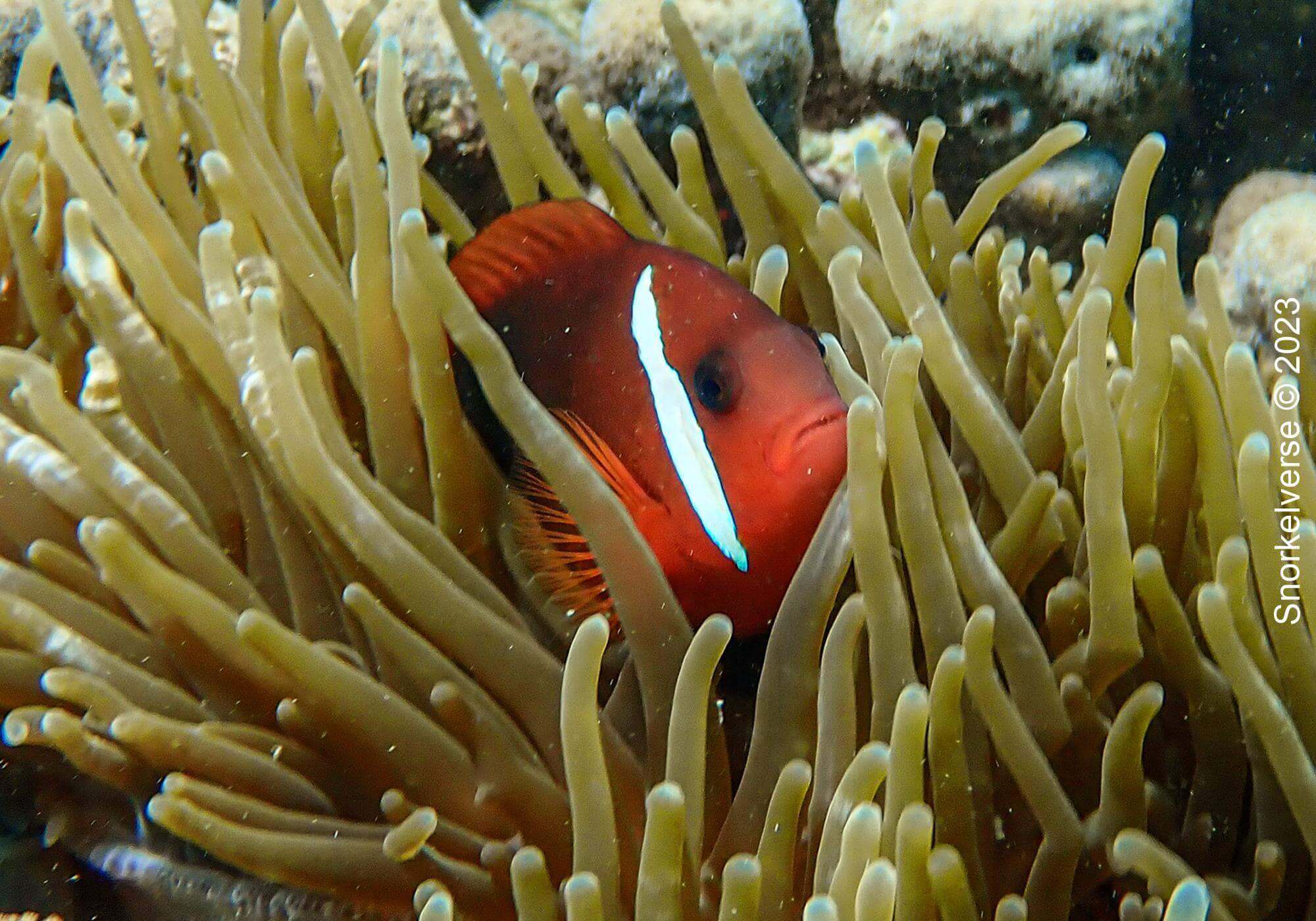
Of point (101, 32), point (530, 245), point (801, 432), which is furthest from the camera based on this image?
point (101, 32)

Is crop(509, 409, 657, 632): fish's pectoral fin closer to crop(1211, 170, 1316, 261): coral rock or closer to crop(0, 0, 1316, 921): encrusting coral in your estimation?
crop(0, 0, 1316, 921): encrusting coral

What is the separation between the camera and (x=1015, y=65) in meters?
1.78

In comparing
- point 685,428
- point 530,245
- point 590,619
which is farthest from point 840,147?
point 590,619

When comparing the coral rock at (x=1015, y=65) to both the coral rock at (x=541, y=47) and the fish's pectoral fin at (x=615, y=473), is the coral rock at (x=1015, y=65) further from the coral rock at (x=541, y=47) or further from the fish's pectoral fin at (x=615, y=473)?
the fish's pectoral fin at (x=615, y=473)

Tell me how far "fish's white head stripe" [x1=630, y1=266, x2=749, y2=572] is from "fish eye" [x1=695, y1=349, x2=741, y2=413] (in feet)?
0.05

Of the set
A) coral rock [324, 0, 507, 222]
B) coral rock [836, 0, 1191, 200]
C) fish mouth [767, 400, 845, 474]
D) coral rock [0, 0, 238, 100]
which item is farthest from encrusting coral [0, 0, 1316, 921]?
coral rock [836, 0, 1191, 200]

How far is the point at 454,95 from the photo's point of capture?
166 cm

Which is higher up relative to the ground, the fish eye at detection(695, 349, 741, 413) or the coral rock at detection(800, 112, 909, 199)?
the coral rock at detection(800, 112, 909, 199)

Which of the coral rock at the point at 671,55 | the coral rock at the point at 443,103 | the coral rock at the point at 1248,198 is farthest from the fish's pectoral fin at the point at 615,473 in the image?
the coral rock at the point at 1248,198

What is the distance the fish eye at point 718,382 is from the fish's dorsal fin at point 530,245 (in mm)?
236

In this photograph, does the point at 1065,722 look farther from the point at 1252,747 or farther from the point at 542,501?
the point at 542,501

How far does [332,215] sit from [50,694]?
615 mm

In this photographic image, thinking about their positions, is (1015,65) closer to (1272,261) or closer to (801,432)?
(1272,261)

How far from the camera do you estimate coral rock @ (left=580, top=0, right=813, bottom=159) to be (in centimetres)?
171
